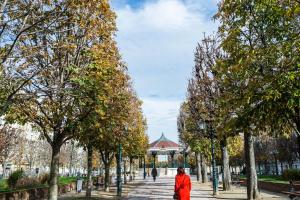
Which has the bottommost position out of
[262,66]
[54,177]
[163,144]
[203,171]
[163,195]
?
[163,195]

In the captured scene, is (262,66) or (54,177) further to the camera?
(54,177)

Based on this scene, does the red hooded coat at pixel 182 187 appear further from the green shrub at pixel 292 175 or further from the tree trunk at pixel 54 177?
the green shrub at pixel 292 175

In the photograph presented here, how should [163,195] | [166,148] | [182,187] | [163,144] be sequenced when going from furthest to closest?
[163,144] → [166,148] → [163,195] → [182,187]

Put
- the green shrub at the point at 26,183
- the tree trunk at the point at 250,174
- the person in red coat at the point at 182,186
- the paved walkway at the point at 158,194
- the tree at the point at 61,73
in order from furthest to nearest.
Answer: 1. the green shrub at the point at 26,183
2. the paved walkway at the point at 158,194
3. the tree trunk at the point at 250,174
4. the tree at the point at 61,73
5. the person in red coat at the point at 182,186

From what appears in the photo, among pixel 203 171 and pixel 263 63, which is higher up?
pixel 263 63

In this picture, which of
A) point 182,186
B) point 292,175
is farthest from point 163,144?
point 182,186

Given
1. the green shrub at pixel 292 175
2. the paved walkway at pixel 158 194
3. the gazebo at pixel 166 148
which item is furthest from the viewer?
the gazebo at pixel 166 148

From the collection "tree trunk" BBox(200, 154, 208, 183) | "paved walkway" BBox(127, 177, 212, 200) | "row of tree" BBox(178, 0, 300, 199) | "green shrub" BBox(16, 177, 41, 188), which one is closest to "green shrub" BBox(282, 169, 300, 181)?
"paved walkway" BBox(127, 177, 212, 200)

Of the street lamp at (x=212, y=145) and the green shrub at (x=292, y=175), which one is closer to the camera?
the street lamp at (x=212, y=145)

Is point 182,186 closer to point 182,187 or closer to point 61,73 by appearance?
point 182,187

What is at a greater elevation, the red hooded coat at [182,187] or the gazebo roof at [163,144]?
the gazebo roof at [163,144]

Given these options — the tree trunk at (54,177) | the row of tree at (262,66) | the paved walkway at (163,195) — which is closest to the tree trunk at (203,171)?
the paved walkway at (163,195)

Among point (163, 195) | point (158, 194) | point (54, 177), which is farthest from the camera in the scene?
point (158, 194)

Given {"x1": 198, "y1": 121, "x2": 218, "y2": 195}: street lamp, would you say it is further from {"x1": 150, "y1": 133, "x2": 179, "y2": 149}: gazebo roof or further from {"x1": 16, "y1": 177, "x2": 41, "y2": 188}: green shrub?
{"x1": 150, "y1": 133, "x2": 179, "y2": 149}: gazebo roof
